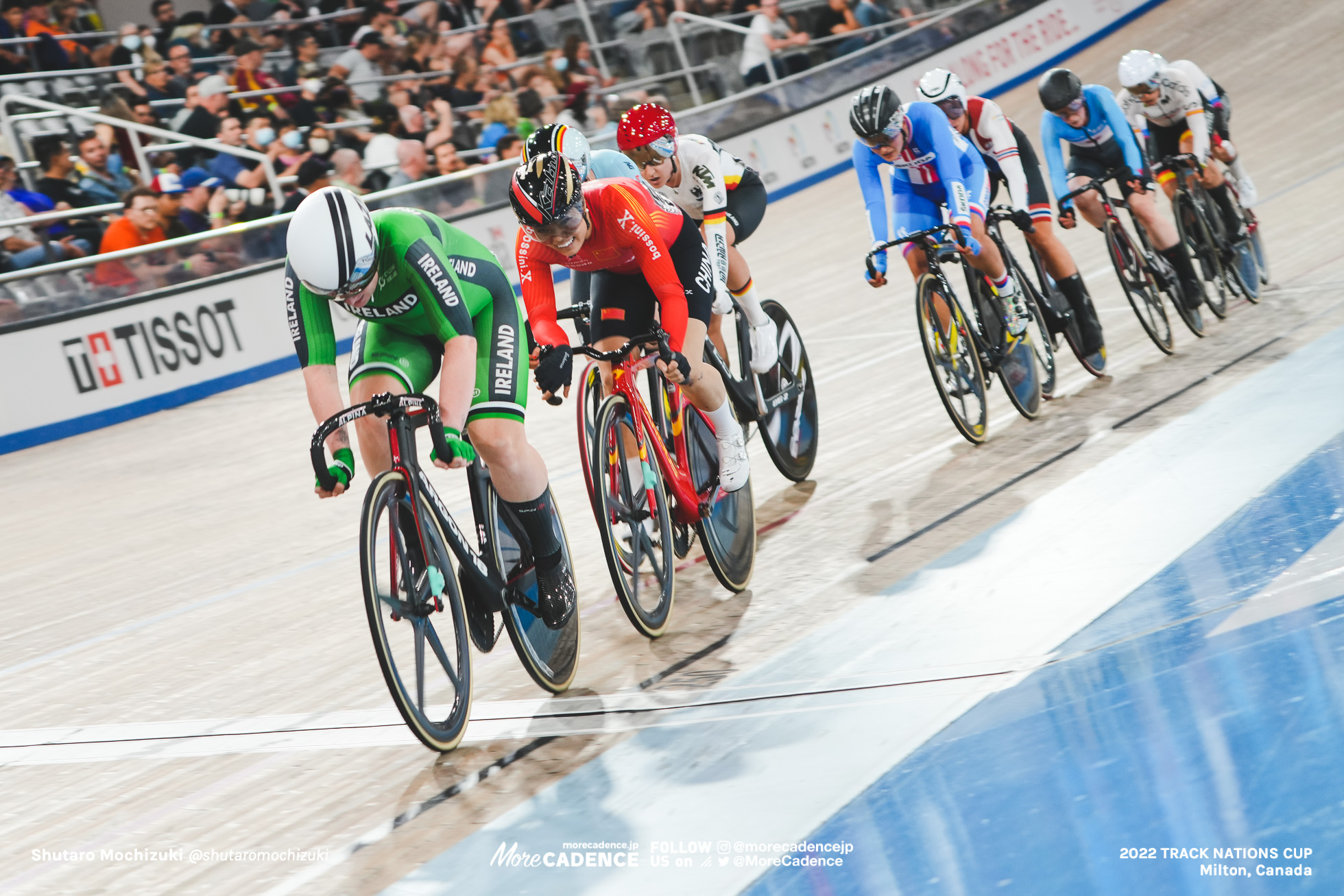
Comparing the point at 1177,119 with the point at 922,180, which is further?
the point at 1177,119

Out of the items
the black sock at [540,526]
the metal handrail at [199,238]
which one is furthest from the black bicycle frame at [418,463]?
the metal handrail at [199,238]

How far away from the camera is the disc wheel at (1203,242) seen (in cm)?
726

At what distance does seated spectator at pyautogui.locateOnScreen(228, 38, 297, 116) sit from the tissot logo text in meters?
3.01

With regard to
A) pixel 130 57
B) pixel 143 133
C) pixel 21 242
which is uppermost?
pixel 130 57

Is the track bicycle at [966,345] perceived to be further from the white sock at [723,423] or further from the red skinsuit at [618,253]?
the red skinsuit at [618,253]

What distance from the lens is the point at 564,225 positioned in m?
3.73

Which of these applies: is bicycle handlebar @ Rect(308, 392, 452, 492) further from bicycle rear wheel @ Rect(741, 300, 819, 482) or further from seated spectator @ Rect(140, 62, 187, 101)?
seated spectator @ Rect(140, 62, 187, 101)

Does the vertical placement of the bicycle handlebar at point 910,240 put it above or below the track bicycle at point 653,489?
above

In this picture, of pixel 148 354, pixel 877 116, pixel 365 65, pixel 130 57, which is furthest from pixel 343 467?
pixel 365 65

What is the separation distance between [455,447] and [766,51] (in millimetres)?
14685

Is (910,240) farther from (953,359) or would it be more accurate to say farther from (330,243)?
(330,243)

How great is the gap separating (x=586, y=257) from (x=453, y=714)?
5.03 feet

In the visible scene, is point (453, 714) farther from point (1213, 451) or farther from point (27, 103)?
point (27, 103)

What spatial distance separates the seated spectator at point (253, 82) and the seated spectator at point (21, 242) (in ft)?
9.71
